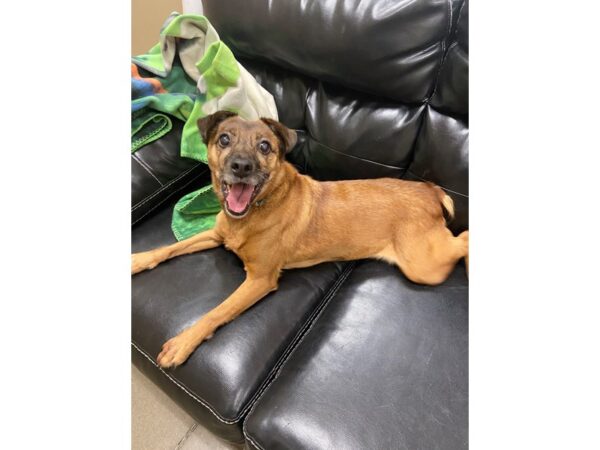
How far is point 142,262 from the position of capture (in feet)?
5.54

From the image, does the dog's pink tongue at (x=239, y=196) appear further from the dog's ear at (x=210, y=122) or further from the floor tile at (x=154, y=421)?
the floor tile at (x=154, y=421)

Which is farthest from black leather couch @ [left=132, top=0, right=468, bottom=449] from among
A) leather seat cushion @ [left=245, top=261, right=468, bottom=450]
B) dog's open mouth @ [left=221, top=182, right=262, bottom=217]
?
dog's open mouth @ [left=221, top=182, right=262, bottom=217]

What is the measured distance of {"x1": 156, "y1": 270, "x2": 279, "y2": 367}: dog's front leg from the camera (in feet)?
4.61

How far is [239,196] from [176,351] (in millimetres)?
669

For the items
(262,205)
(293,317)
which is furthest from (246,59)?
(293,317)

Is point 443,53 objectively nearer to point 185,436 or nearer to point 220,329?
point 220,329

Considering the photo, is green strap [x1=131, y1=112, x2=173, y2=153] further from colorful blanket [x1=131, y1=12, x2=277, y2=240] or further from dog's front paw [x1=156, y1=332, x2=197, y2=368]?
dog's front paw [x1=156, y1=332, x2=197, y2=368]

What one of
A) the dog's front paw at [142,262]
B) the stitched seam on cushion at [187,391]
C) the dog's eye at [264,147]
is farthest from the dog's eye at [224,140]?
the stitched seam on cushion at [187,391]

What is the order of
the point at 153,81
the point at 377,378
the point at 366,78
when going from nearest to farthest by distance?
1. the point at 377,378
2. the point at 366,78
3. the point at 153,81

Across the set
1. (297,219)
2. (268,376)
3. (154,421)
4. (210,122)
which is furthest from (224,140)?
(154,421)

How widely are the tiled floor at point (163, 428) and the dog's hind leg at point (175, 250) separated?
721mm

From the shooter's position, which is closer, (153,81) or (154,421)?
(154,421)

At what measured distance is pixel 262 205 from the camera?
1741 millimetres

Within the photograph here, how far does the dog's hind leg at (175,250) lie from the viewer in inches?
66.6
